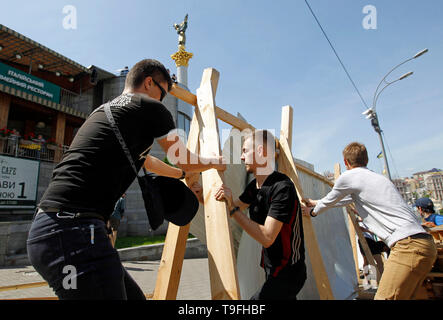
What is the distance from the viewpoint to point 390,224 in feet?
7.79

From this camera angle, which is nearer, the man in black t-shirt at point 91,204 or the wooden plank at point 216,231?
the man in black t-shirt at point 91,204

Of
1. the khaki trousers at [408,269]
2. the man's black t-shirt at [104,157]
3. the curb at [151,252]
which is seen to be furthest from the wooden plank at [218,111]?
the curb at [151,252]

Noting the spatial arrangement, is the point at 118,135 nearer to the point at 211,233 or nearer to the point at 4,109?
the point at 211,233

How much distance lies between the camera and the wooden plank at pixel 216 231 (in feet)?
5.44

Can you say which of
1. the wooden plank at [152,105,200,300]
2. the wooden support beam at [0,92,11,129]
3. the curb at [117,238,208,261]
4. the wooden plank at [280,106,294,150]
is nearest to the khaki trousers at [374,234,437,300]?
the wooden plank at [152,105,200,300]

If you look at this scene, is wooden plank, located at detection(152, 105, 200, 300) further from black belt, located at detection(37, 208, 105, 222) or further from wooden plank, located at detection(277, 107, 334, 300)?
wooden plank, located at detection(277, 107, 334, 300)

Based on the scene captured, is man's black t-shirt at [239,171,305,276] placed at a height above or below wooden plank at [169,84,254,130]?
below

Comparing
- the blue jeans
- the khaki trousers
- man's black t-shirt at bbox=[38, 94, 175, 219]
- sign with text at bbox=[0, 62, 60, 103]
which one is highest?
sign with text at bbox=[0, 62, 60, 103]

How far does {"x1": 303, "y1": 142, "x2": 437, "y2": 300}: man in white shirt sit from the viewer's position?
2172 millimetres

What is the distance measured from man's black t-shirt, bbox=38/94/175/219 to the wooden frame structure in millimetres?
743

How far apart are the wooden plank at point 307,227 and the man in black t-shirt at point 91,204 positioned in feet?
6.93

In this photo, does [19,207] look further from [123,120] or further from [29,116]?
[123,120]

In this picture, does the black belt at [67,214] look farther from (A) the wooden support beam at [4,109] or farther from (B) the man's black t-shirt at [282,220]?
(A) the wooden support beam at [4,109]

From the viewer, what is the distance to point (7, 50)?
13930 mm
